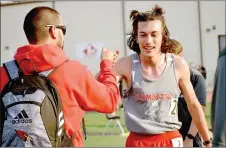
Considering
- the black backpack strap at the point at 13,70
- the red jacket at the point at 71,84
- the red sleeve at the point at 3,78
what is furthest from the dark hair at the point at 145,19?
the red sleeve at the point at 3,78

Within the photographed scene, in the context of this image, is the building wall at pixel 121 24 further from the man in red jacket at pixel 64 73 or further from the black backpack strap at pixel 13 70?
the black backpack strap at pixel 13 70

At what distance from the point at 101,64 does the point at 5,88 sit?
601 millimetres

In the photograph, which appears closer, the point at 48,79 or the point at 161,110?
the point at 48,79

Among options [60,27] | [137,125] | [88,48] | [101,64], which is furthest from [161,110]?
[88,48]

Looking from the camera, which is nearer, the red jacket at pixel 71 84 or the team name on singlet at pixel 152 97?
the red jacket at pixel 71 84

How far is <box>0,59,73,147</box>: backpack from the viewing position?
7.86 ft

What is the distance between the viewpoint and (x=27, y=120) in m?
2.39

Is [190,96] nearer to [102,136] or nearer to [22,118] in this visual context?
[22,118]

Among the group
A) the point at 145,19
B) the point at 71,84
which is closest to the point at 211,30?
the point at 145,19

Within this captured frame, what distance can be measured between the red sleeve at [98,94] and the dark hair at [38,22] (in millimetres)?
346

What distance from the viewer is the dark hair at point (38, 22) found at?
8.56 ft

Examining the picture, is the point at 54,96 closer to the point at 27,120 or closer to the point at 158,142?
the point at 27,120

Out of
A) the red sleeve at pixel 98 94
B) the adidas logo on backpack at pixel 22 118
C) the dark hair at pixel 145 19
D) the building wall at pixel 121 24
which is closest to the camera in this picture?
the adidas logo on backpack at pixel 22 118

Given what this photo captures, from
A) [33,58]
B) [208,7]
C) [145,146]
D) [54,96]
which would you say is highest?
[208,7]
